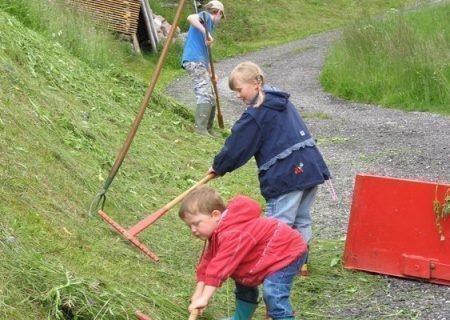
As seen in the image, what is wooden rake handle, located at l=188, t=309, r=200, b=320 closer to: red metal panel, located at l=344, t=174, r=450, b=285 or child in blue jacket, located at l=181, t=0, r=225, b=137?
red metal panel, located at l=344, t=174, r=450, b=285

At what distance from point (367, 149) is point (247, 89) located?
18.5 feet

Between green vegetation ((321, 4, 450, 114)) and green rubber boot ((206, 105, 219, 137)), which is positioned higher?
green rubber boot ((206, 105, 219, 137))

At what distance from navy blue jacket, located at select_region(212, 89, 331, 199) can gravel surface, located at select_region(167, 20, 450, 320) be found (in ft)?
2.53

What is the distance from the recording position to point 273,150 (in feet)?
16.6

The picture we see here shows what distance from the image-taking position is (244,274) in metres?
4.21

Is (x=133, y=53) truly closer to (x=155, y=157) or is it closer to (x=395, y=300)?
(x=155, y=157)

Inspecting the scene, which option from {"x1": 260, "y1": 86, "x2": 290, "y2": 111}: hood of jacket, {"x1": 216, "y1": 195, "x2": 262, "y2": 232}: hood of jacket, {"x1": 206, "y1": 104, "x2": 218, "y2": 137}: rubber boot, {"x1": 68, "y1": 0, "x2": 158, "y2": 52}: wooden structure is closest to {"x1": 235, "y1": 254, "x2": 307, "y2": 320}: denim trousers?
{"x1": 216, "y1": 195, "x2": 262, "y2": 232}: hood of jacket

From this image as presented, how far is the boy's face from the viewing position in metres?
4.02

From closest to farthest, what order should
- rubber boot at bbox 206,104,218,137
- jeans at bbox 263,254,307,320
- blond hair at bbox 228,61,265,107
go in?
jeans at bbox 263,254,307,320
blond hair at bbox 228,61,265,107
rubber boot at bbox 206,104,218,137

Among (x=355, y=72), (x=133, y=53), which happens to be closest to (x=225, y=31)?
(x=133, y=53)

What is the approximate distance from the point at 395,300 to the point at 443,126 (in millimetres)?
6818

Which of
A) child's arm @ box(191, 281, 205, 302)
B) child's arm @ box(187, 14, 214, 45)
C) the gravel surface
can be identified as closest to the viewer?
child's arm @ box(191, 281, 205, 302)

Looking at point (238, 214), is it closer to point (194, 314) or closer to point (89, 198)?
point (194, 314)

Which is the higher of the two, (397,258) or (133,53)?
(397,258)
